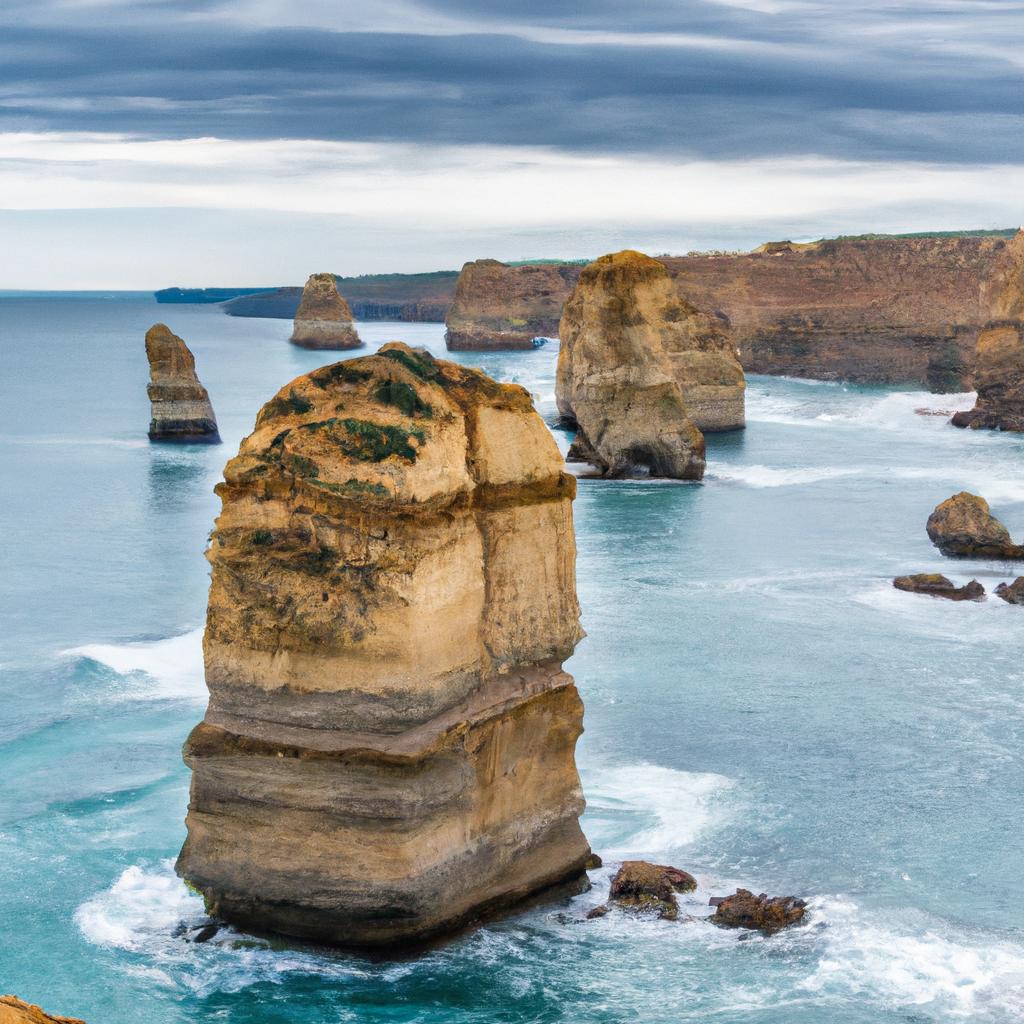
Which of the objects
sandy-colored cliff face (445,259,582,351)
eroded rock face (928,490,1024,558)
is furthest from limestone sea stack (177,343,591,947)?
sandy-colored cliff face (445,259,582,351)

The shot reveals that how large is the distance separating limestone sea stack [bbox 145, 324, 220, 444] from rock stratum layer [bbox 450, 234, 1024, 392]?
47148 millimetres

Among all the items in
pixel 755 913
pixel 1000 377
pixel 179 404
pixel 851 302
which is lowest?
pixel 755 913

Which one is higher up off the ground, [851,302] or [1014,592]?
[851,302]

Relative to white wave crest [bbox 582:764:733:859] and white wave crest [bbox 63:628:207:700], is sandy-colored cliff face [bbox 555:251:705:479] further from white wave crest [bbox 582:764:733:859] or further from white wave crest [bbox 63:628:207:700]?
white wave crest [bbox 582:764:733:859]

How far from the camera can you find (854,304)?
4471 inches

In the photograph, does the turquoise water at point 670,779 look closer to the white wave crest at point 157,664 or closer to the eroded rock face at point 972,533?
the white wave crest at point 157,664

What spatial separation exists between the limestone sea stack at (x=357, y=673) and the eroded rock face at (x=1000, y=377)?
5623 centimetres

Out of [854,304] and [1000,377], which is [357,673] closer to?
[1000,377]

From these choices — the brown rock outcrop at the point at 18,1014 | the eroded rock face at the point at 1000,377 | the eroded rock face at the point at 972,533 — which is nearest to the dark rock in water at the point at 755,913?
the brown rock outcrop at the point at 18,1014

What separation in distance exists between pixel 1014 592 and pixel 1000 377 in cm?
4016

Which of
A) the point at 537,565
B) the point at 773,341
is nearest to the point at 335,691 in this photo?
the point at 537,565

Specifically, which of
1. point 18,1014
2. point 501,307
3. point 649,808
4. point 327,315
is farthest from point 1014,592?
point 327,315

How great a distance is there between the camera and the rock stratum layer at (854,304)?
102688 mm

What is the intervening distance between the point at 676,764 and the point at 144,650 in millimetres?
11093
